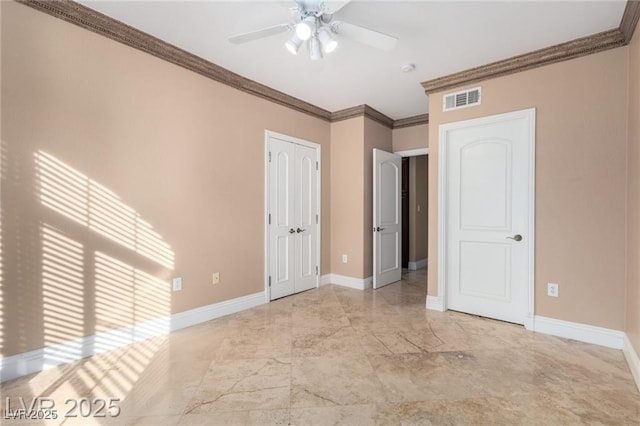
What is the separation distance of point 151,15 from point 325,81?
1805mm

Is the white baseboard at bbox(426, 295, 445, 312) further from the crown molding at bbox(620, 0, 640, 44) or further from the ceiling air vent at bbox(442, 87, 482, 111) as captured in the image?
the crown molding at bbox(620, 0, 640, 44)

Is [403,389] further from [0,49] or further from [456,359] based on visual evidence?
[0,49]

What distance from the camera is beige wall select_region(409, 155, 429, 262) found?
5.97 metres

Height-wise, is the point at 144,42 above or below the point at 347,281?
above

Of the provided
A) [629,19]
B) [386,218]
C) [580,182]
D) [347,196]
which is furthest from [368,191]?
[629,19]

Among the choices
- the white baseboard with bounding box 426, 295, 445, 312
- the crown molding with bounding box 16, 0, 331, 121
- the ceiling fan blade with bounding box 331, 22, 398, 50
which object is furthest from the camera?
the white baseboard with bounding box 426, 295, 445, 312

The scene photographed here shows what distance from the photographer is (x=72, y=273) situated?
2.31 m

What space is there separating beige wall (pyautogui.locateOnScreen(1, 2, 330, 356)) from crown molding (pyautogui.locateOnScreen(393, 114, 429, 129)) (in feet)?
8.08

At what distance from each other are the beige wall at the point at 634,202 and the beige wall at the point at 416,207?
357cm

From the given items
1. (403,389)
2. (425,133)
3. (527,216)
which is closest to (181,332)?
(403,389)

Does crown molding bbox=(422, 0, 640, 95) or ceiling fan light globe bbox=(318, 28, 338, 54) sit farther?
crown molding bbox=(422, 0, 640, 95)

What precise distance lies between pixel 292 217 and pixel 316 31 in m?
2.43

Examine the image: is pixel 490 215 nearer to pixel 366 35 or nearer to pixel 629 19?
pixel 629 19

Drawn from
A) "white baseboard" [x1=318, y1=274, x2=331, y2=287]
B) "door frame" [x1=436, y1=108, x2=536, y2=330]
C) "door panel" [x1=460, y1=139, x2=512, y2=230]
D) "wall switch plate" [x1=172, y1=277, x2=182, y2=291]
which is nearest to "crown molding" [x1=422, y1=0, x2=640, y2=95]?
"door frame" [x1=436, y1=108, x2=536, y2=330]
